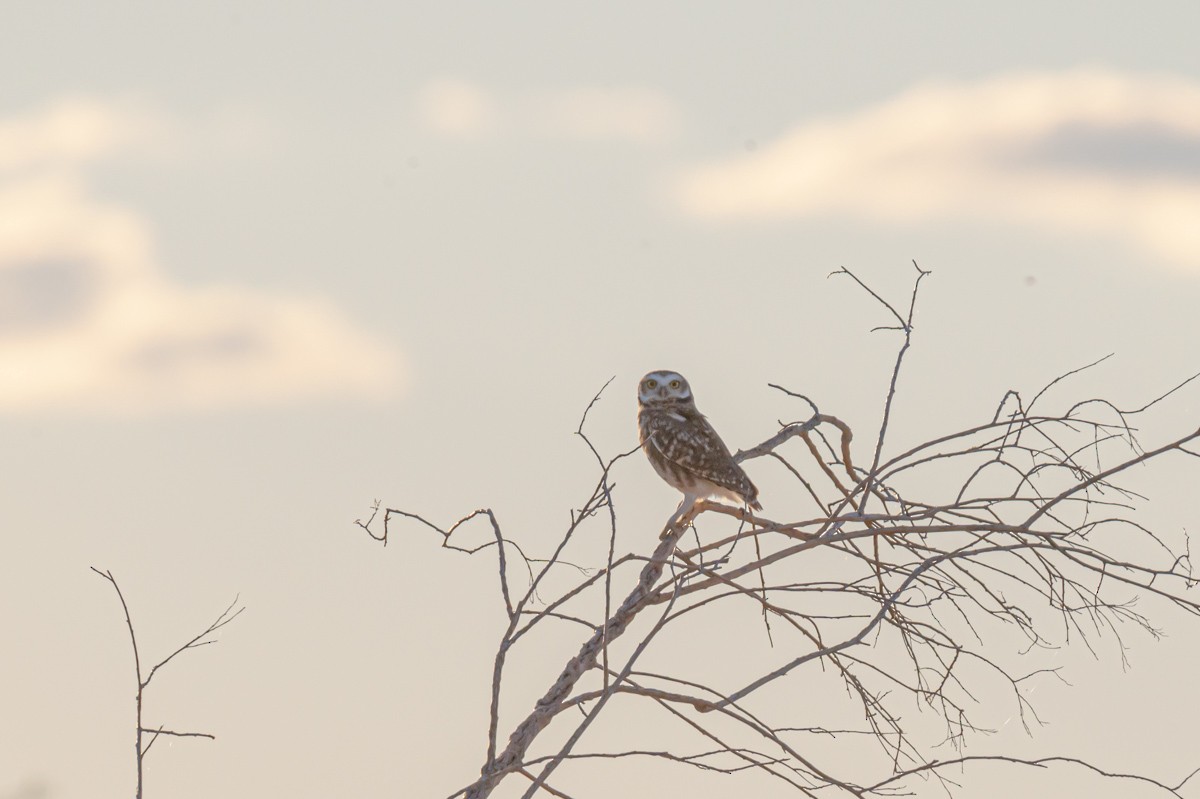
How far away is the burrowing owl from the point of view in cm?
1284

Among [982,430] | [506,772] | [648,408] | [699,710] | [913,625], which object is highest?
[648,408]

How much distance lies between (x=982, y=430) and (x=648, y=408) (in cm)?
627

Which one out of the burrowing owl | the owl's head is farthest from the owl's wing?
the owl's head

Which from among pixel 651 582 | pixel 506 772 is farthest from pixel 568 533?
pixel 651 582

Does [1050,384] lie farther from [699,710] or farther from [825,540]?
[699,710]

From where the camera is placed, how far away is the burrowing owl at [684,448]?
12844 millimetres

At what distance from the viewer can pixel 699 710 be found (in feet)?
28.0

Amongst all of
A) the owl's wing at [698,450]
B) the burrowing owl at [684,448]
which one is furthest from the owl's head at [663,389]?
the owl's wing at [698,450]

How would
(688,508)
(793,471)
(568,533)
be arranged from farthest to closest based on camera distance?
(688,508) < (793,471) < (568,533)

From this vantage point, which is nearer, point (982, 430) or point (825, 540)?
point (825, 540)

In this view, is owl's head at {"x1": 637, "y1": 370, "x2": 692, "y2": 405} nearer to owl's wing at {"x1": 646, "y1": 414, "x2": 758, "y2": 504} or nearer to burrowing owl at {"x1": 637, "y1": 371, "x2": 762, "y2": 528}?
burrowing owl at {"x1": 637, "y1": 371, "x2": 762, "y2": 528}

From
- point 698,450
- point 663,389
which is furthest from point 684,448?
point 663,389

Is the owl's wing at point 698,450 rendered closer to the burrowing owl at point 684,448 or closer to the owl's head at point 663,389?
the burrowing owl at point 684,448

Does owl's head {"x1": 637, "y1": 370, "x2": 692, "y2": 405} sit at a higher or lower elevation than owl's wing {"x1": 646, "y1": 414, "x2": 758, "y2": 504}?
higher
